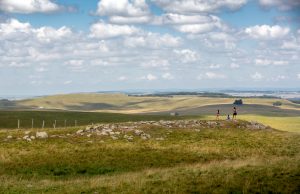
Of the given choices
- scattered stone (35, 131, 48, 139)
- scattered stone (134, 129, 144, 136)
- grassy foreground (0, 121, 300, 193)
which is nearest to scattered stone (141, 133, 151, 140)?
scattered stone (134, 129, 144, 136)

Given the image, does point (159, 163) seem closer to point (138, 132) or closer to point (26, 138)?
point (138, 132)

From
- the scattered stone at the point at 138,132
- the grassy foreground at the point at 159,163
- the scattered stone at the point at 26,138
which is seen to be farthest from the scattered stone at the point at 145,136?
the scattered stone at the point at 26,138

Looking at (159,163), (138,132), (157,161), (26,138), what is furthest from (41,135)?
(159,163)

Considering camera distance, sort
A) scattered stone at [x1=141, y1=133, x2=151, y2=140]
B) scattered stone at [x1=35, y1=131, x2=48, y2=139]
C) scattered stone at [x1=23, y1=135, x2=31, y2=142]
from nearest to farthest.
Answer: scattered stone at [x1=23, y1=135, x2=31, y2=142], scattered stone at [x1=35, y1=131, x2=48, y2=139], scattered stone at [x1=141, y1=133, x2=151, y2=140]

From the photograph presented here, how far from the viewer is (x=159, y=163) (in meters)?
41.9

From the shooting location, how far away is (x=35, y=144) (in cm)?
5006

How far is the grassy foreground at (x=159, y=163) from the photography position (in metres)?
26.4

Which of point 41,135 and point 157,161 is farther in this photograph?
point 41,135

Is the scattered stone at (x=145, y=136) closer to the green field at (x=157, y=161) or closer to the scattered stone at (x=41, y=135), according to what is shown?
the green field at (x=157, y=161)

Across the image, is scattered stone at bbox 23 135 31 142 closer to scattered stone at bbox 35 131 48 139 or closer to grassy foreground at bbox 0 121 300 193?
grassy foreground at bbox 0 121 300 193

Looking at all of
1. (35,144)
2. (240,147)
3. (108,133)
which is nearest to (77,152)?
(35,144)

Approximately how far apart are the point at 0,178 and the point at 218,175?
15.8 meters

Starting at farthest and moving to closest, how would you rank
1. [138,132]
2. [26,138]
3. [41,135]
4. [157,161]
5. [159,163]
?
[138,132], [41,135], [26,138], [157,161], [159,163]

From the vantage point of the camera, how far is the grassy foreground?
26406mm
